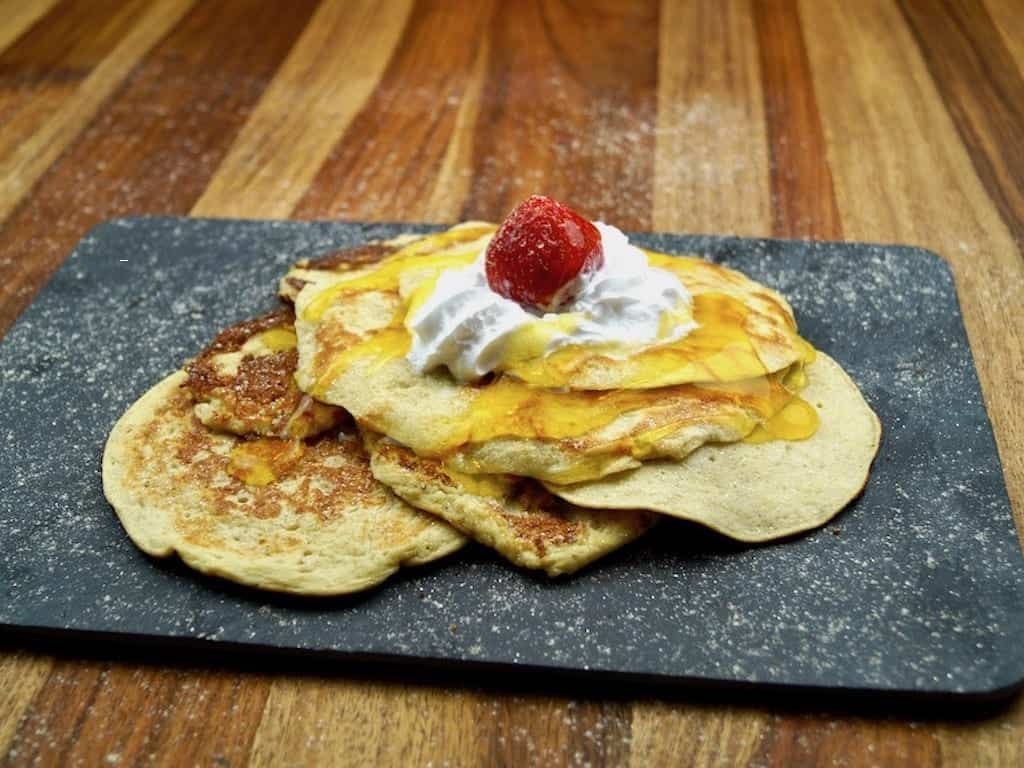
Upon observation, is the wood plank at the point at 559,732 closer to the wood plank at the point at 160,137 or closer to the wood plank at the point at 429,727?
the wood plank at the point at 429,727

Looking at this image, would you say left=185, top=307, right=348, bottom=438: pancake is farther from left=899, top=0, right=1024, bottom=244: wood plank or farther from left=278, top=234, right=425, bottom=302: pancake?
left=899, top=0, right=1024, bottom=244: wood plank

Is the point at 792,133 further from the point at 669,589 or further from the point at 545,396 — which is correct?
the point at 669,589

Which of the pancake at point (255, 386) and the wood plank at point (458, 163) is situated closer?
the pancake at point (255, 386)

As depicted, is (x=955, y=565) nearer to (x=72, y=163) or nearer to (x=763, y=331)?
(x=763, y=331)

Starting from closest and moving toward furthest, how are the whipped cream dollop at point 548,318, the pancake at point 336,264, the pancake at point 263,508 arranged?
the pancake at point 263,508
the whipped cream dollop at point 548,318
the pancake at point 336,264

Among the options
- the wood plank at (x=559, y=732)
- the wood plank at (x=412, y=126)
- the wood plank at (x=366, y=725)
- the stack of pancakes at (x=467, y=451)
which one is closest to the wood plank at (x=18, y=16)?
the wood plank at (x=412, y=126)

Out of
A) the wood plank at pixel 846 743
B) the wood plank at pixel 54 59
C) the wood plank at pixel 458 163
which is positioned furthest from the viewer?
the wood plank at pixel 54 59
